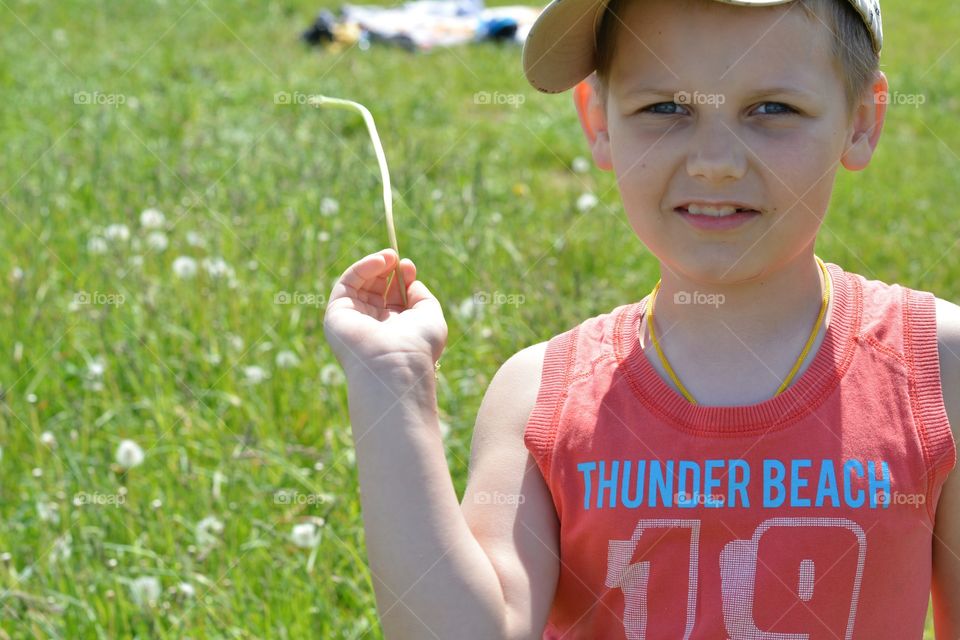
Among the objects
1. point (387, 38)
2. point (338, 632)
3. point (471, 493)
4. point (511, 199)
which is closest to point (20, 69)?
point (387, 38)

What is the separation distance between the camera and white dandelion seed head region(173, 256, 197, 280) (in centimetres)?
330

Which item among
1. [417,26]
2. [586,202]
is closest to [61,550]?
[586,202]

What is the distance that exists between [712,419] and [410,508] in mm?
387

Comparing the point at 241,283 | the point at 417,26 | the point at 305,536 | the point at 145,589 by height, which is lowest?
the point at 145,589

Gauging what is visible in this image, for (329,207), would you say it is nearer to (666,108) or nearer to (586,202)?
(586,202)

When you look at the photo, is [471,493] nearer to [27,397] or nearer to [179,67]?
[27,397]

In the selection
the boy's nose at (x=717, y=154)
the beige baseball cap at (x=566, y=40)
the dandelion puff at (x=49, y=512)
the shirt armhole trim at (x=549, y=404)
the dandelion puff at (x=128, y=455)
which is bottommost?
the dandelion puff at (x=49, y=512)

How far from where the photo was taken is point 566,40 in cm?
159

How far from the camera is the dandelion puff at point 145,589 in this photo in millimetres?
2184

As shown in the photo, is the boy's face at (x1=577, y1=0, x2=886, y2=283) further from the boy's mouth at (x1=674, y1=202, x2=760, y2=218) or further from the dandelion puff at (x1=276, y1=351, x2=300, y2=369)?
the dandelion puff at (x1=276, y1=351, x2=300, y2=369)

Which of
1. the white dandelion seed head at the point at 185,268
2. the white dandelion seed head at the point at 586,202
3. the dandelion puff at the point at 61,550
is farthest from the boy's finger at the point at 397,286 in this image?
the white dandelion seed head at the point at 586,202

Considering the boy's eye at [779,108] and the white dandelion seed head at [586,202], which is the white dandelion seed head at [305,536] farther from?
the white dandelion seed head at [586,202]

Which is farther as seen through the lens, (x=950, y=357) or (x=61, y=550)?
(x=61, y=550)

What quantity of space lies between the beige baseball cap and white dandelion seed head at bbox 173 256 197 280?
6.11 feet
